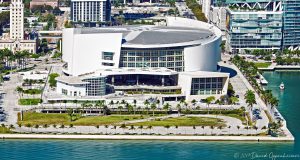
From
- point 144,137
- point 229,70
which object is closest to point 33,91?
point 144,137

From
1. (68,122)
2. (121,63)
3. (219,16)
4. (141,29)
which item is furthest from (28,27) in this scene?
(68,122)

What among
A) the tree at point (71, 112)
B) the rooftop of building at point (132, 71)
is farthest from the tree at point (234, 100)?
the tree at point (71, 112)

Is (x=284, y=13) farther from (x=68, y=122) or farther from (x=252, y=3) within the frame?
(x=68, y=122)

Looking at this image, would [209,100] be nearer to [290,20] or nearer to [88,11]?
[290,20]

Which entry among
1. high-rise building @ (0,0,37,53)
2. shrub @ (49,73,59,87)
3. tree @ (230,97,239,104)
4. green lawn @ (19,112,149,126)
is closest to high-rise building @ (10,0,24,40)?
high-rise building @ (0,0,37,53)

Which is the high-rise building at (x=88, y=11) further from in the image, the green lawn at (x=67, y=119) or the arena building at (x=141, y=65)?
the green lawn at (x=67, y=119)

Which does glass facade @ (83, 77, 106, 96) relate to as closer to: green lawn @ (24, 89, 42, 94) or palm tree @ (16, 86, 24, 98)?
green lawn @ (24, 89, 42, 94)
